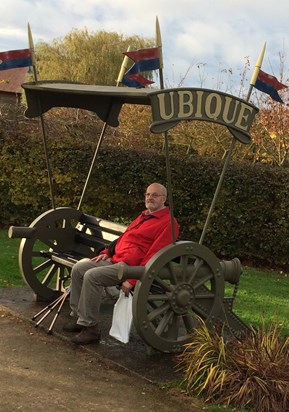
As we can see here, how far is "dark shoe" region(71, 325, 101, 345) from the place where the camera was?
506 centimetres

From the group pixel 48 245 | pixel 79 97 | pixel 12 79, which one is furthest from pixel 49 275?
pixel 12 79

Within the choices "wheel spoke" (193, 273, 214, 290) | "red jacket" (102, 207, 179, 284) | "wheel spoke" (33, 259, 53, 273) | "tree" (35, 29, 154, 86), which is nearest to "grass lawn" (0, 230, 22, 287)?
"wheel spoke" (33, 259, 53, 273)

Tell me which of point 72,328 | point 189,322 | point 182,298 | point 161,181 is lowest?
point 72,328

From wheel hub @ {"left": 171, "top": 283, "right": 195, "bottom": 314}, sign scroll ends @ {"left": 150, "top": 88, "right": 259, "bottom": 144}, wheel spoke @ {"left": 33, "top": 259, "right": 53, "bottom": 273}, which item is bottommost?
wheel spoke @ {"left": 33, "top": 259, "right": 53, "bottom": 273}

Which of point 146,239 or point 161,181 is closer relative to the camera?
→ point 146,239

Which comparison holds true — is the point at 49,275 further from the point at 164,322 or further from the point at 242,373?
the point at 242,373

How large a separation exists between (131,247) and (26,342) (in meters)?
1.23

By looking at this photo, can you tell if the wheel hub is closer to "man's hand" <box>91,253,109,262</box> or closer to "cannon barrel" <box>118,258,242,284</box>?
"cannon barrel" <box>118,258,242,284</box>

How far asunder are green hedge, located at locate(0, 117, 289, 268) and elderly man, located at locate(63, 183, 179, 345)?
5.28m

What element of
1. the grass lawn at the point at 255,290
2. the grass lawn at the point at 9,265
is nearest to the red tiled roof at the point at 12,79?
the grass lawn at the point at 9,265

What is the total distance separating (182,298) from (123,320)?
516 mm

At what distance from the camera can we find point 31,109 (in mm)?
5914

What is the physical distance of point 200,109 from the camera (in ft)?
14.6

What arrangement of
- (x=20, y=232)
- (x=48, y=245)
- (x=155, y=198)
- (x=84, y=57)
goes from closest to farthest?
(x=155, y=198) < (x=20, y=232) < (x=48, y=245) < (x=84, y=57)
